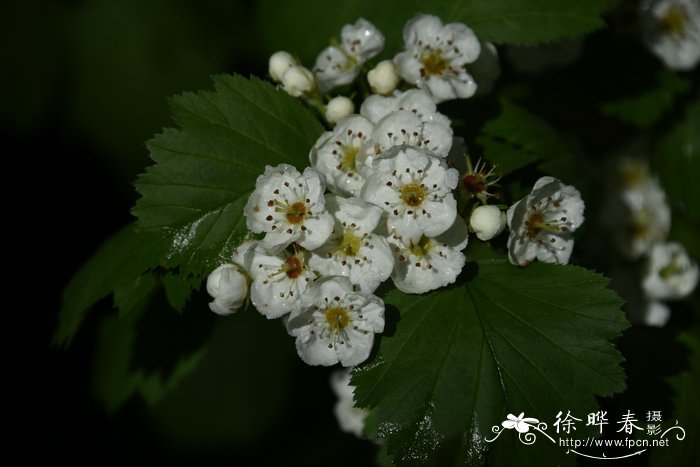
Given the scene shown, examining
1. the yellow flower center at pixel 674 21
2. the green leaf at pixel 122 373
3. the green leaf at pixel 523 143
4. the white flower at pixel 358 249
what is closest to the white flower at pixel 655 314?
the green leaf at pixel 523 143

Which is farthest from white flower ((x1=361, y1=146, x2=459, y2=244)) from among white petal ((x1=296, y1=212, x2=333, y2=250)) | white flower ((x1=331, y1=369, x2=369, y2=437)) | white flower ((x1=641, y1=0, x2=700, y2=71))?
white flower ((x1=641, y1=0, x2=700, y2=71))

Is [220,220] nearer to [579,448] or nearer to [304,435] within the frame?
[579,448]

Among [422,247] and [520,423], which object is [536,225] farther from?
[520,423]

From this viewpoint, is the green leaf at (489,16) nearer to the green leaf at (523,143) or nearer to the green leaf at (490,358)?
the green leaf at (523,143)

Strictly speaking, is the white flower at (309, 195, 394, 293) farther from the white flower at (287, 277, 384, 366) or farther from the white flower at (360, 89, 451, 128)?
the white flower at (360, 89, 451, 128)

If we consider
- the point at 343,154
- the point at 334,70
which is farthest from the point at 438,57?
the point at 343,154

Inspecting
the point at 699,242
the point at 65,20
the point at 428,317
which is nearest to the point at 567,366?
the point at 428,317
